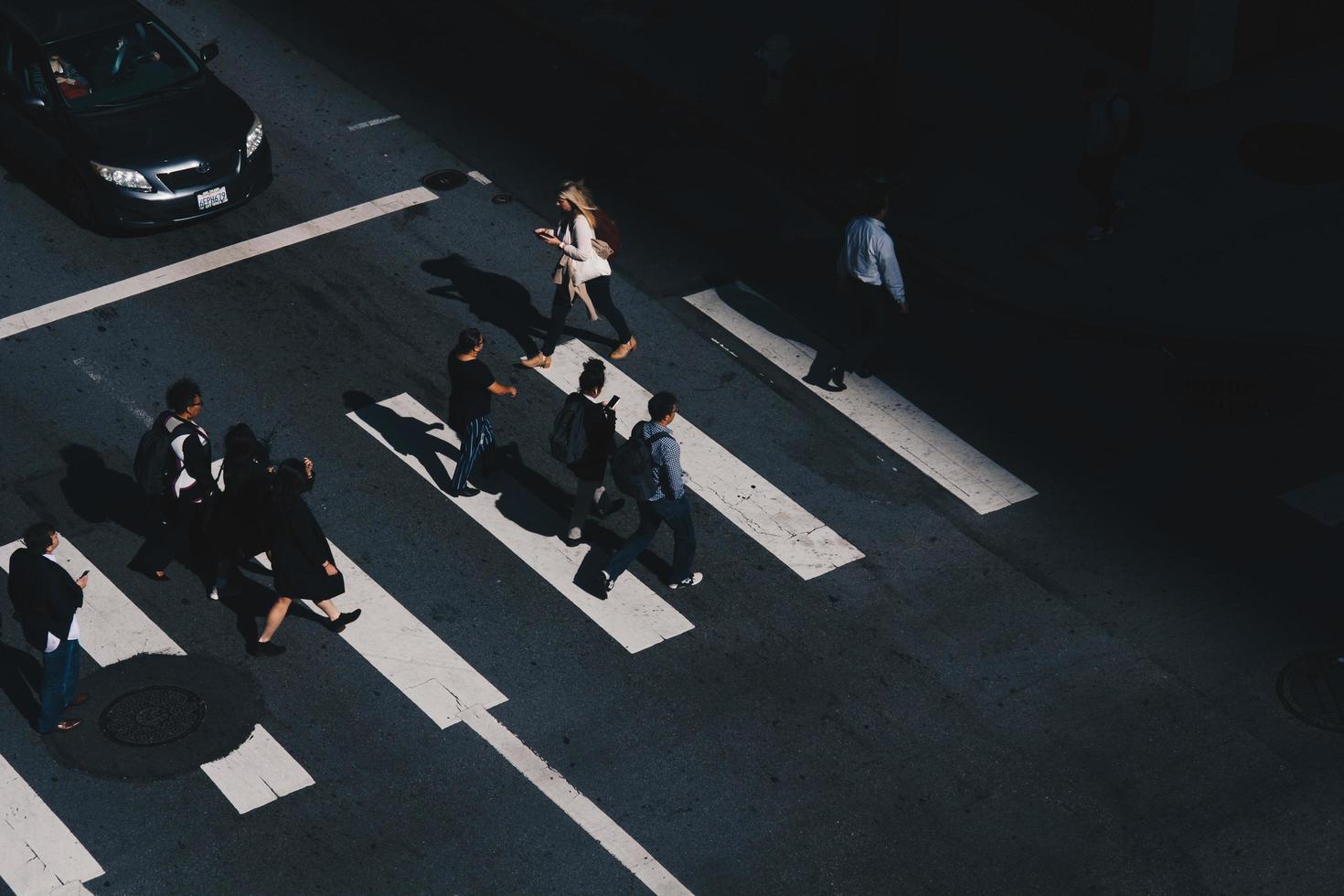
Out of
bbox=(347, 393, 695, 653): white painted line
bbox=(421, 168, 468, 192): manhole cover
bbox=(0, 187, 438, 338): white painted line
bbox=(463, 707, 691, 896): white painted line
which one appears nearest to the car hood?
bbox=(0, 187, 438, 338): white painted line

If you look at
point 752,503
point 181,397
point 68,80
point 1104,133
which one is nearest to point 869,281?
point 752,503

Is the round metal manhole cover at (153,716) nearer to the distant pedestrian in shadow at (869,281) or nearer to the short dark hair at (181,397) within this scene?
the short dark hair at (181,397)

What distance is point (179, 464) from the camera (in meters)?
13.5

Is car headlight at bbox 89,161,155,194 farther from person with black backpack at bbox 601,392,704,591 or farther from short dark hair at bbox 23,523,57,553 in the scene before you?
person with black backpack at bbox 601,392,704,591

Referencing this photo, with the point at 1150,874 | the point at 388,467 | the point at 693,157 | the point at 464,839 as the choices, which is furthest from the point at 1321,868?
the point at 693,157

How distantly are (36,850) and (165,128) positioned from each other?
889cm

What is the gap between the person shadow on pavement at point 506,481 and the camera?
14.8 metres

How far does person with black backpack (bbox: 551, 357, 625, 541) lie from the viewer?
13955 mm

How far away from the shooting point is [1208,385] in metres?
16.5

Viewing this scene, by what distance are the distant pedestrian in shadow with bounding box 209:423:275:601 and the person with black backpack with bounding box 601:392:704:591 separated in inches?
101

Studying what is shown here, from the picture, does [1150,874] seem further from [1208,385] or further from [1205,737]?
[1208,385]

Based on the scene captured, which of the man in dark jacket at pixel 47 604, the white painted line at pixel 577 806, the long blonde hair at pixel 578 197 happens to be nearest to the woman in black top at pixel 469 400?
the long blonde hair at pixel 578 197

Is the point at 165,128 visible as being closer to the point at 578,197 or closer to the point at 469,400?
the point at 578,197

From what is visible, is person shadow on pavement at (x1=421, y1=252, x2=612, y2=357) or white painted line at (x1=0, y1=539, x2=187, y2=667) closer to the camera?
white painted line at (x1=0, y1=539, x2=187, y2=667)
